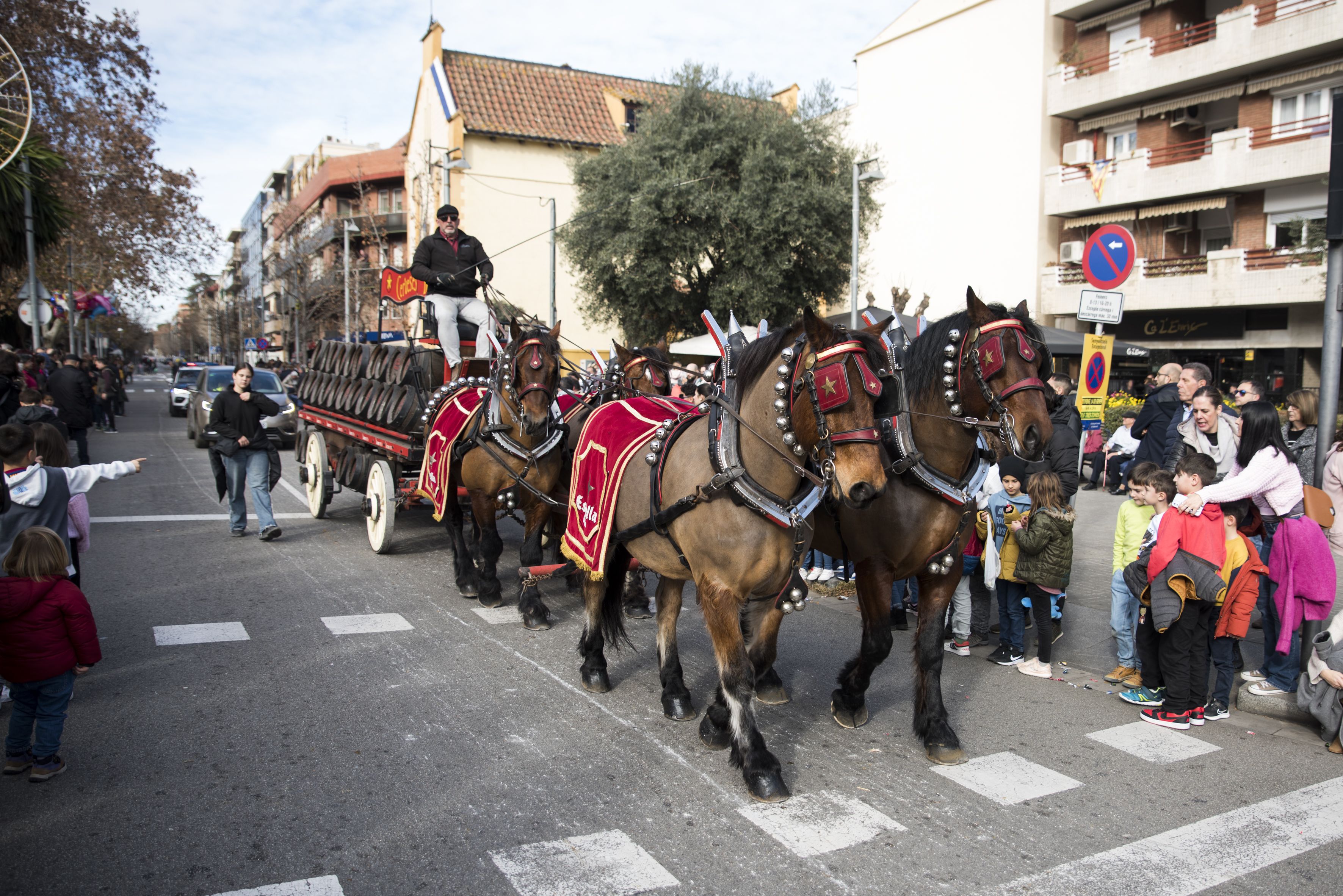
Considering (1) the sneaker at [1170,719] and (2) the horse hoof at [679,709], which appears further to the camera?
(1) the sneaker at [1170,719]

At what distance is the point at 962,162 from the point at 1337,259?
22661 millimetres

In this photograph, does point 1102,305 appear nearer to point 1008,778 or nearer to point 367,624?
point 1008,778

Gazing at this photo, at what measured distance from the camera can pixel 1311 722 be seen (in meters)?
5.14

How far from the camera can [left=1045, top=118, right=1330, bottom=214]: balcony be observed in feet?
63.9

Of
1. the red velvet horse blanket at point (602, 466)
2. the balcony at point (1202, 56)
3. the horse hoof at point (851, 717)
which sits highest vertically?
the balcony at point (1202, 56)

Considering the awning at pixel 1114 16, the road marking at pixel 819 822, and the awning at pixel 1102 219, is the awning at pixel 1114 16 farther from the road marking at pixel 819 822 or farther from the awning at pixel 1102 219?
the road marking at pixel 819 822

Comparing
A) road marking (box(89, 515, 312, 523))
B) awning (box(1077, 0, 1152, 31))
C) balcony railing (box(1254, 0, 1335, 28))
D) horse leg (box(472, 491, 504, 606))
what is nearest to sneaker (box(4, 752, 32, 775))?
horse leg (box(472, 491, 504, 606))

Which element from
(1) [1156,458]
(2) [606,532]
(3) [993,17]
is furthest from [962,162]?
(2) [606,532]

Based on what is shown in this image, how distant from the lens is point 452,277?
8711mm

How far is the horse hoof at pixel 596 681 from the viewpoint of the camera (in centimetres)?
537

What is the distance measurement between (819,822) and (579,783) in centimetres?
110

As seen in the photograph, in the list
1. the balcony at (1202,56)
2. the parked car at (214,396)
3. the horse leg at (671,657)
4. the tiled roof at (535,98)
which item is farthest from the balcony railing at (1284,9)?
the parked car at (214,396)

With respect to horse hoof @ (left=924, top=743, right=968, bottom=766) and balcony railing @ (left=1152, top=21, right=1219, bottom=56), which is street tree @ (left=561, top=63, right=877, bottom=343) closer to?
balcony railing @ (left=1152, top=21, right=1219, bottom=56)

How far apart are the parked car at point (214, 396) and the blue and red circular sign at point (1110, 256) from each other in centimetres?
1559
